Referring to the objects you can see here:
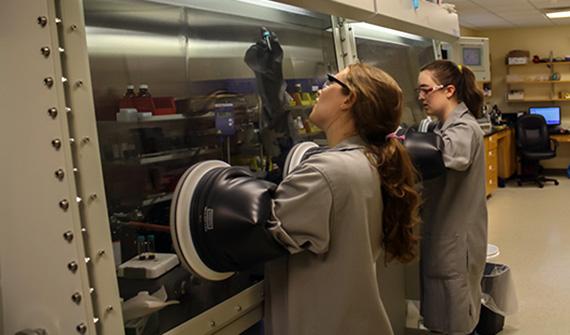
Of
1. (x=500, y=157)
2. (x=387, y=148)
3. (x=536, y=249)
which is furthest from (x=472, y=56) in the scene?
(x=500, y=157)

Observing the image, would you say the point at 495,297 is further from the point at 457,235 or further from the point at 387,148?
the point at 387,148

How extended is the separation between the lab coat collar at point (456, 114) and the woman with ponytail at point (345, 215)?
0.87 meters

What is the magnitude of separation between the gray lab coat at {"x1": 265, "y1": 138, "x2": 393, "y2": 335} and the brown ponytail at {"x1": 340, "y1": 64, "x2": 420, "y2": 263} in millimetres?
35

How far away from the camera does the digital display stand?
12.3ft

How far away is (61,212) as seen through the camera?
36.6 inches

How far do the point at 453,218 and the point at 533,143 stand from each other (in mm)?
6631

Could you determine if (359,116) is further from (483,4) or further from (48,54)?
(483,4)

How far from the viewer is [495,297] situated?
3031 millimetres

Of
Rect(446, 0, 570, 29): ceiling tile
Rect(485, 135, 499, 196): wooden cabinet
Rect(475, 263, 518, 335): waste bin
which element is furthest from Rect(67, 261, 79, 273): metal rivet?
Rect(485, 135, 499, 196): wooden cabinet

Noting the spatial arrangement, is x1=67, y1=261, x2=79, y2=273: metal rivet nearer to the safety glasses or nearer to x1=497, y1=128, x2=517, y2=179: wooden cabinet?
the safety glasses

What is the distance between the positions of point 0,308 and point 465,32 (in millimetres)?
8760

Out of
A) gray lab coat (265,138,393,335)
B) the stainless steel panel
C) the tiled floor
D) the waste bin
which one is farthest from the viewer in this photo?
the tiled floor

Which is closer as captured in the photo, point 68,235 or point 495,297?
point 68,235

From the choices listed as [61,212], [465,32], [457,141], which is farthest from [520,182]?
[61,212]
